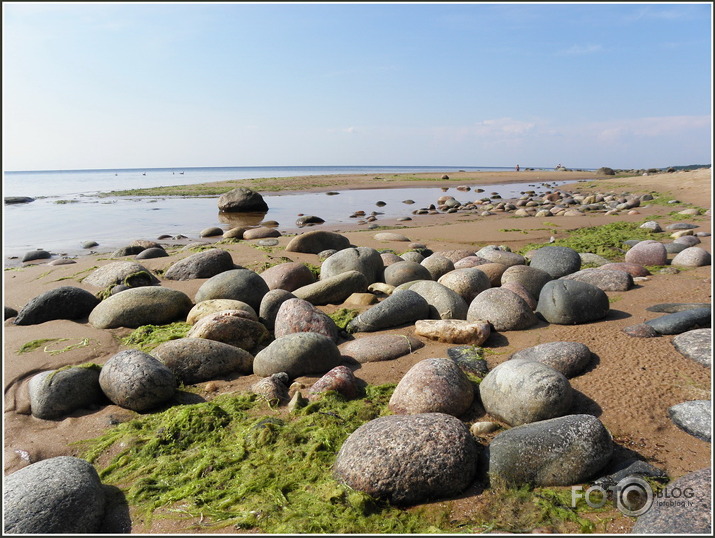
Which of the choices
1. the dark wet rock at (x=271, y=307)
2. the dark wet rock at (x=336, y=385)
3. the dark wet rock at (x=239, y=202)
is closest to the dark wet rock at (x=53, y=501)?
the dark wet rock at (x=336, y=385)

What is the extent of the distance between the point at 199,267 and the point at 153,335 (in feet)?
8.22

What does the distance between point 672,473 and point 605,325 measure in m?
2.36

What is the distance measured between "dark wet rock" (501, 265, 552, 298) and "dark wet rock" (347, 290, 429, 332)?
4.65 ft

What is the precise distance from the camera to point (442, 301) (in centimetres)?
562

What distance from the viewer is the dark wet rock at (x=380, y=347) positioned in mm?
4684

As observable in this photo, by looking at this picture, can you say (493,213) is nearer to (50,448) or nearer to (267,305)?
(267,305)

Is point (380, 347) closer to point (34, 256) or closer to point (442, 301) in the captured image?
point (442, 301)

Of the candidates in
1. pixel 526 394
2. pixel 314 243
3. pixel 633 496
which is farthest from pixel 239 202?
pixel 633 496

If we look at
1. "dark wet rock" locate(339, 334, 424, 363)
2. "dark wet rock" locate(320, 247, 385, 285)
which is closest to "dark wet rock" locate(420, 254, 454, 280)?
"dark wet rock" locate(320, 247, 385, 285)

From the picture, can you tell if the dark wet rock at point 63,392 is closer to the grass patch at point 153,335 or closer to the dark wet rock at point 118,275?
the grass patch at point 153,335

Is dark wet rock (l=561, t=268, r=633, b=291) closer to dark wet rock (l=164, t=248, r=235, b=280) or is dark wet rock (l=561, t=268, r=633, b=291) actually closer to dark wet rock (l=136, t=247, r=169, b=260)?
dark wet rock (l=164, t=248, r=235, b=280)

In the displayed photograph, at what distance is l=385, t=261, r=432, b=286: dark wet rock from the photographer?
6.87 metres

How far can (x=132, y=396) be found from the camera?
3.90 meters

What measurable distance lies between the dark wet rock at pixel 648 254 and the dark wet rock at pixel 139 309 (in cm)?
720
